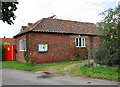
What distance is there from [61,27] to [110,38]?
9.20m

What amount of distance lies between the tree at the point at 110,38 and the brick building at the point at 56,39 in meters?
6.41

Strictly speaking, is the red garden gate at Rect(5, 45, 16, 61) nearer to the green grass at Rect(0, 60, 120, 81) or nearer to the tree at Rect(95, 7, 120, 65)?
the green grass at Rect(0, 60, 120, 81)

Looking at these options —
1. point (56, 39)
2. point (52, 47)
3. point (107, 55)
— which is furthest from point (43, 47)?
point (107, 55)

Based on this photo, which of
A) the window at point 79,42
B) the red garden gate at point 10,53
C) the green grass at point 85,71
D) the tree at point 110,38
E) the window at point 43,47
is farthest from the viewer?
the red garden gate at point 10,53

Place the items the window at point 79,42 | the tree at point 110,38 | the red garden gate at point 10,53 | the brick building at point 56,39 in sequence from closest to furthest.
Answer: the tree at point 110,38 → the brick building at point 56,39 → the window at point 79,42 → the red garden gate at point 10,53

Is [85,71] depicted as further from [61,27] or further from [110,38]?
[61,27]

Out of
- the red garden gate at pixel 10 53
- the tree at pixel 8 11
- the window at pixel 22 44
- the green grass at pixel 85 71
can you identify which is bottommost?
the green grass at pixel 85 71

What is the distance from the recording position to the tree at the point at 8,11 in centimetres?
884

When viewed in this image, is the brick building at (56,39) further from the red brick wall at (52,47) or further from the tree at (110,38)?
the tree at (110,38)

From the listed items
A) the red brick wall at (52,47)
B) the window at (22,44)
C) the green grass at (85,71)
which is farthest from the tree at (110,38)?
the window at (22,44)

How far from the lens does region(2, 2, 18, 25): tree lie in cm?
884

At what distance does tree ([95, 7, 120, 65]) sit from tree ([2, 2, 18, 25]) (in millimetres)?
6327

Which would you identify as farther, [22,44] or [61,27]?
[22,44]

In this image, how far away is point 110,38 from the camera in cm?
1041
